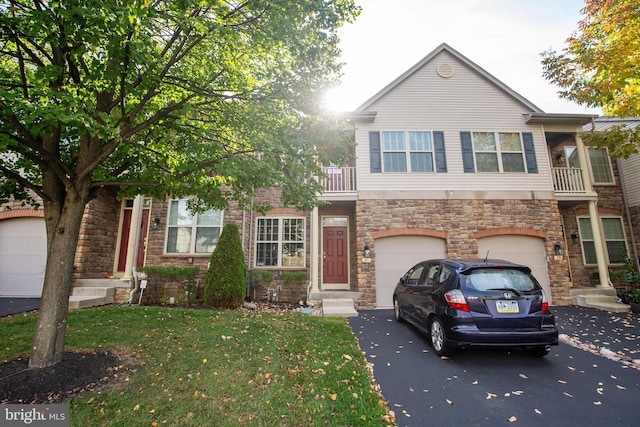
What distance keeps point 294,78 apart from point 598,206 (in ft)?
45.4

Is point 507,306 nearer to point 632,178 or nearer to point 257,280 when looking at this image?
point 257,280

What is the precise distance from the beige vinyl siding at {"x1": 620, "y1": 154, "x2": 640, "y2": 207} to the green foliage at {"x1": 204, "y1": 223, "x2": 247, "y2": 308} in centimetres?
1542

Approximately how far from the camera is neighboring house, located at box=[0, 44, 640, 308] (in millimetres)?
9438

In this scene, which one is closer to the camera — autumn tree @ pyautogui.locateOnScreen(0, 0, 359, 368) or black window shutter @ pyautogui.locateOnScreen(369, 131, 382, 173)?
autumn tree @ pyautogui.locateOnScreen(0, 0, 359, 368)

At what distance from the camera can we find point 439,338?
4.75 m

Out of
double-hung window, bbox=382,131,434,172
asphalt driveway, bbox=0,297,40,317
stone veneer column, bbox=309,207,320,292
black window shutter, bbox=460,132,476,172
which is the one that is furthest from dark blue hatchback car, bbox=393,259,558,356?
asphalt driveway, bbox=0,297,40,317

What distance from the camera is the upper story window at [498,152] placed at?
394 inches

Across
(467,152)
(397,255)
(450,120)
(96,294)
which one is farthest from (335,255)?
(96,294)

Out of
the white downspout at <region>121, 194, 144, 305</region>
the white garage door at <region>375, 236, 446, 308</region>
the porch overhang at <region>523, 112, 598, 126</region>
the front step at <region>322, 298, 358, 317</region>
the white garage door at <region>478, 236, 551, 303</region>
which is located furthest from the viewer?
the porch overhang at <region>523, 112, 598, 126</region>

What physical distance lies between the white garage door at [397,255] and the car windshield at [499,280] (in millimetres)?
4790

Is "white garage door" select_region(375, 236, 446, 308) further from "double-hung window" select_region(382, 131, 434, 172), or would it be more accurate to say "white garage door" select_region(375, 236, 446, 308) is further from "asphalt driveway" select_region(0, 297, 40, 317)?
"asphalt driveway" select_region(0, 297, 40, 317)

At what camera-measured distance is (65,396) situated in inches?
124

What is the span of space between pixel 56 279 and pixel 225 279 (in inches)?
178

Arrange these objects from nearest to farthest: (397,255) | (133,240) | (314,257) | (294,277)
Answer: (133,240)
(314,257)
(397,255)
(294,277)
